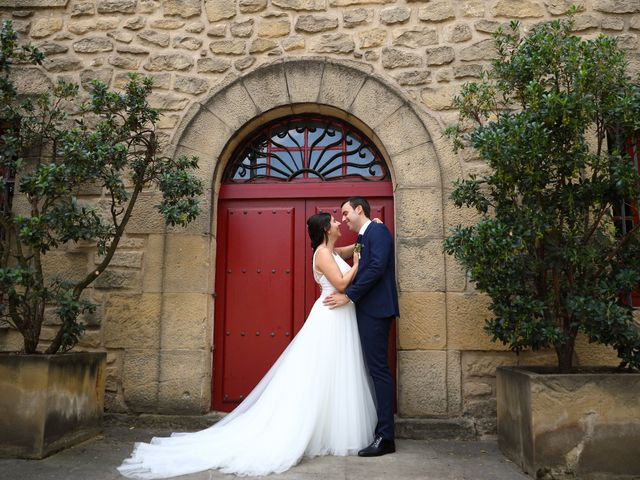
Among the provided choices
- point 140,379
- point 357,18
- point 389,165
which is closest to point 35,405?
point 140,379

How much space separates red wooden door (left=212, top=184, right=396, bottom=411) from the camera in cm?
475

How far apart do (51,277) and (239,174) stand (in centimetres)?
193

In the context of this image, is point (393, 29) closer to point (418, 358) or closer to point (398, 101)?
point (398, 101)

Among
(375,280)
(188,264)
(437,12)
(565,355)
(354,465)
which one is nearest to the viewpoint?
(354,465)

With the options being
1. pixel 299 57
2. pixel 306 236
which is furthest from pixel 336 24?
pixel 306 236

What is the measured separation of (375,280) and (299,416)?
3.63 ft

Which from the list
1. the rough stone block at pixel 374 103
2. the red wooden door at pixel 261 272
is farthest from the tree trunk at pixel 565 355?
the rough stone block at pixel 374 103

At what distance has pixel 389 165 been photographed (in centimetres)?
481

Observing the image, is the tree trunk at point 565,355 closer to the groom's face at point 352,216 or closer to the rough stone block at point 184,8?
the groom's face at point 352,216

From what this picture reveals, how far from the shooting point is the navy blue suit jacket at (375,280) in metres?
3.94

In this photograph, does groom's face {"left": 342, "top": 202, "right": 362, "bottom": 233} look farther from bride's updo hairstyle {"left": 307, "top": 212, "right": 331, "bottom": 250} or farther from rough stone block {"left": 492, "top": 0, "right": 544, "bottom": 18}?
rough stone block {"left": 492, "top": 0, "right": 544, "bottom": 18}

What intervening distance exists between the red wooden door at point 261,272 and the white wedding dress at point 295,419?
0.72 meters

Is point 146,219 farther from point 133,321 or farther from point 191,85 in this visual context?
point 191,85

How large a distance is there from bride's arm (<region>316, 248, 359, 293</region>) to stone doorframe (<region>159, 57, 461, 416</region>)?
60 centimetres
